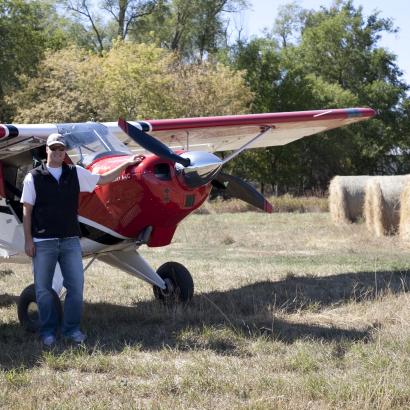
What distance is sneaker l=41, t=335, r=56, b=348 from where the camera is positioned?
18.4ft

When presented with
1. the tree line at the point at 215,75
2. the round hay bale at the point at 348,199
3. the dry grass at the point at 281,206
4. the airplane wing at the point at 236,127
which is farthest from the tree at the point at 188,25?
the airplane wing at the point at 236,127

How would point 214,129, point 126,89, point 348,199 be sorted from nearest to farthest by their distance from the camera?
point 214,129
point 348,199
point 126,89

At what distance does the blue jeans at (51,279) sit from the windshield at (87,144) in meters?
1.43

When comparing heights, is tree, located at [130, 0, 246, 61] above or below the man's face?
above

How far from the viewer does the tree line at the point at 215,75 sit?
30.2m

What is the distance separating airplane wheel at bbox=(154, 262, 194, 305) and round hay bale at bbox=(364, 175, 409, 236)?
7883 mm

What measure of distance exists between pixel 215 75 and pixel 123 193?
25.7 meters

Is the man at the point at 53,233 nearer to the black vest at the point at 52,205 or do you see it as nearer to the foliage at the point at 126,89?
the black vest at the point at 52,205

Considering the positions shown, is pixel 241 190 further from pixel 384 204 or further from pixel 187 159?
pixel 384 204

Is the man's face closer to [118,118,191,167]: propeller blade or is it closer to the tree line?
[118,118,191,167]: propeller blade

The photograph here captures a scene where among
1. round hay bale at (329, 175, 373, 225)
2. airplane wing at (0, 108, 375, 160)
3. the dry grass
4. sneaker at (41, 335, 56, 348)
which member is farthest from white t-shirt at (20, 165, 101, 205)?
the dry grass

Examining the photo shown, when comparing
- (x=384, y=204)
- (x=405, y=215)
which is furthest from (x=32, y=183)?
(x=384, y=204)

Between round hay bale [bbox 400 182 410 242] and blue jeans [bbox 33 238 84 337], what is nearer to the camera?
blue jeans [bbox 33 238 84 337]

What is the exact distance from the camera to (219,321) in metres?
6.42
